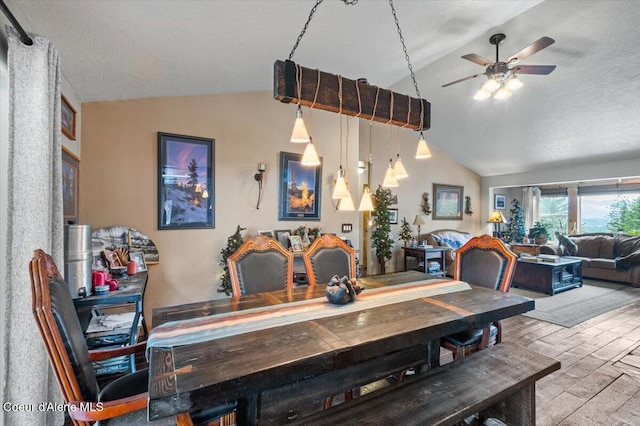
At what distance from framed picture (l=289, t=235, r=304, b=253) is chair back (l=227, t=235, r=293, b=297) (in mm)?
1434

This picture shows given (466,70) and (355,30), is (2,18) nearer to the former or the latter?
(355,30)

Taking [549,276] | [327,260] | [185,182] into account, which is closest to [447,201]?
[549,276]

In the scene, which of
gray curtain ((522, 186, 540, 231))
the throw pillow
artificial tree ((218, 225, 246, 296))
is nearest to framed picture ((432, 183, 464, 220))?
the throw pillow

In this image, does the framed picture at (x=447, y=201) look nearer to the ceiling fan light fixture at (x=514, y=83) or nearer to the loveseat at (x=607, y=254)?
the loveseat at (x=607, y=254)

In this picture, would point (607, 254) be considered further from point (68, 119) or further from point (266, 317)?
point (68, 119)

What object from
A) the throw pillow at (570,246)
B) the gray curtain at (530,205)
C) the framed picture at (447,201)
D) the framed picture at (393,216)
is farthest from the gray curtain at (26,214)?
the gray curtain at (530,205)

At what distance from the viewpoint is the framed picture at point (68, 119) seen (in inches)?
89.9

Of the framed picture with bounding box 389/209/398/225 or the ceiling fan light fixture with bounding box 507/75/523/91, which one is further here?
the framed picture with bounding box 389/209/398/225

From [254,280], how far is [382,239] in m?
3.73

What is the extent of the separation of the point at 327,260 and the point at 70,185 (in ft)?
7.62

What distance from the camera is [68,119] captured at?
2.41 metres

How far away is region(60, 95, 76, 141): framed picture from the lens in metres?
2.28

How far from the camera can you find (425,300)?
197 cm

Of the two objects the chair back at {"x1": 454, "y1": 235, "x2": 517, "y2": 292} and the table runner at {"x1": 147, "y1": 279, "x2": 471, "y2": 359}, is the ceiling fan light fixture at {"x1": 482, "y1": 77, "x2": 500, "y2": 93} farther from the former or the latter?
the table runner at {"x1": 147, "y1": 279, "x2": 471, "y2": 359}
